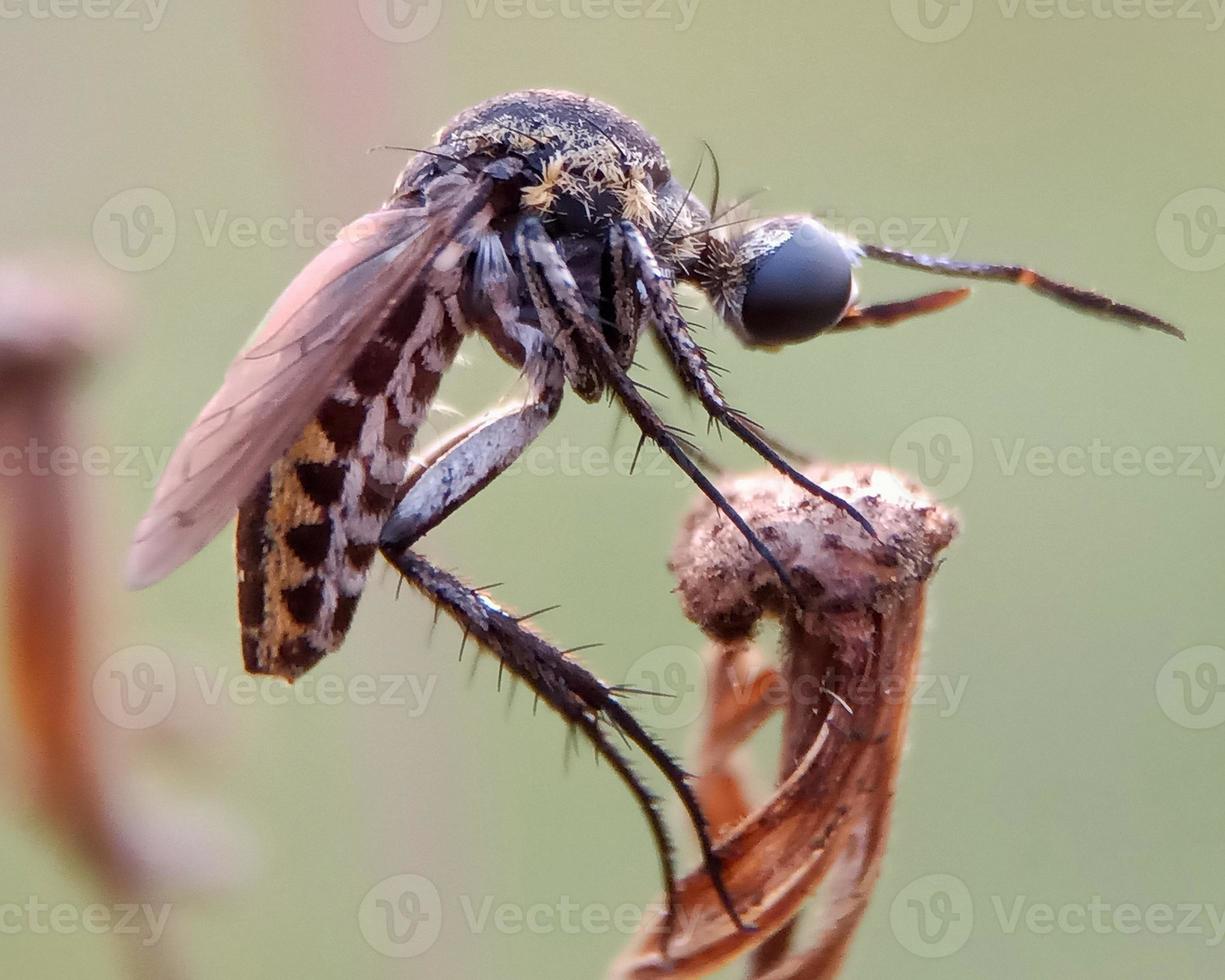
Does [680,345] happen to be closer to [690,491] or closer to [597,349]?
[597,349]

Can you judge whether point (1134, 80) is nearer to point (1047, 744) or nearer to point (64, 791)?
point (1047, 744)

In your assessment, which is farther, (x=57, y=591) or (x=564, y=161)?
(x=564, y=161)

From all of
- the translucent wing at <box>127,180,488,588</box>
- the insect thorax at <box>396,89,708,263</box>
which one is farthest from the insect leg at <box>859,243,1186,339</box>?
the translucent wing at <box>127,180,488,588</box>

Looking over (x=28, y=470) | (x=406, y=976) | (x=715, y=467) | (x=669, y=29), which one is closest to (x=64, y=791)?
(x=28, y=470)

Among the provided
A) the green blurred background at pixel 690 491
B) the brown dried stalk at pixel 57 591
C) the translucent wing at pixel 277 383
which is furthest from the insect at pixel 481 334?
the brown dried stalk at pixel 57 591

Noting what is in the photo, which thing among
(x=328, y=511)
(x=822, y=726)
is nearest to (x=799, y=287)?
(x=328, y=511)

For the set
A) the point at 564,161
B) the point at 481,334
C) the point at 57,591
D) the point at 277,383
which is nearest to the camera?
the point at 277,383
